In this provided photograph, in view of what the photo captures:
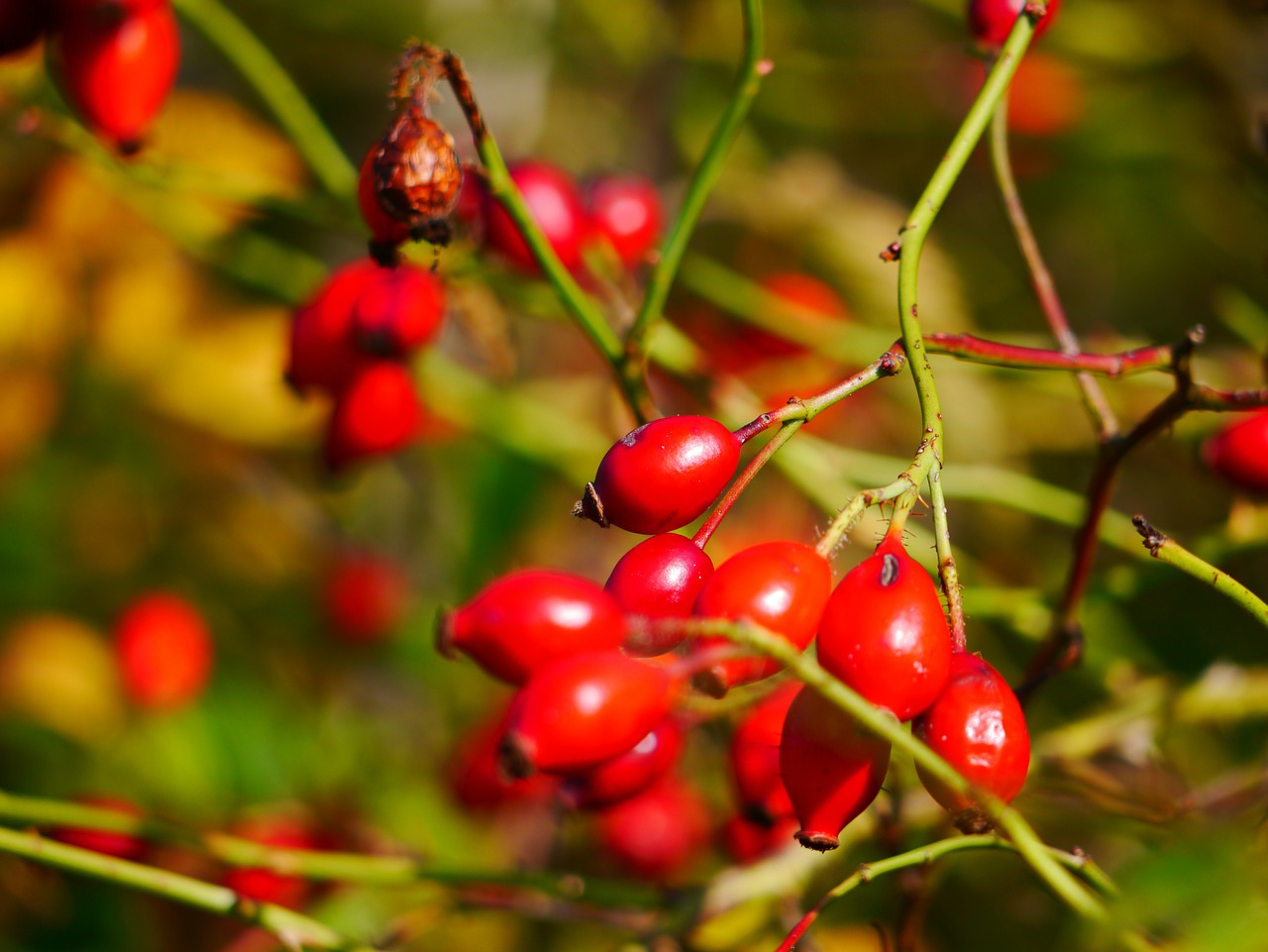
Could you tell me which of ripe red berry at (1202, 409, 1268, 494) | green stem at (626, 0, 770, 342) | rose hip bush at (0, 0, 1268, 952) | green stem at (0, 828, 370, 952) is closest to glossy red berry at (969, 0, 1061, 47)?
rose hip bush at (0, 0, 1268, 952)

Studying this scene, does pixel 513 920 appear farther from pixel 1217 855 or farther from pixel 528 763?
pixel 1217 855

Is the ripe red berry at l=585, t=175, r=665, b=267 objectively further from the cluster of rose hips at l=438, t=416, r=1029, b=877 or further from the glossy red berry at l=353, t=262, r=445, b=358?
the cluster of rose hips at l=438, t=416, r=1029, b=877

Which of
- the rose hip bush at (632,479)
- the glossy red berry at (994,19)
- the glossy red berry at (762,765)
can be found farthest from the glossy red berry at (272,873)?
the glossy red berry at (994,19)

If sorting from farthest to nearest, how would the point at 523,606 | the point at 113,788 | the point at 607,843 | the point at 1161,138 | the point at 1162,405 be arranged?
the point at 1161,138 < the point at 113,788 < the point at 607,843 < the point at 1162,405 < the point at 523,606

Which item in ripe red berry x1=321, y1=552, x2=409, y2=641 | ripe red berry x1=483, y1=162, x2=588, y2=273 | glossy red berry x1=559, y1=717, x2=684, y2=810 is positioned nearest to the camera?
glossy red berry x1=559, y1=717, x2=684, y2=810

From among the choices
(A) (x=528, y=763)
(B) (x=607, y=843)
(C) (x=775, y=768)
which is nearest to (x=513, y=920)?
(B) (x=607, y=843)

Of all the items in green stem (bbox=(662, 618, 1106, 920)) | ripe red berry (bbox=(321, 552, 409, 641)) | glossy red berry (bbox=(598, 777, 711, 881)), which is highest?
ripe red berry (bbox=(321, 552, 409, 641))

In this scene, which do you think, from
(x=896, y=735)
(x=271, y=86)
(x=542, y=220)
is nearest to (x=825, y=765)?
(x=896, y=735)
